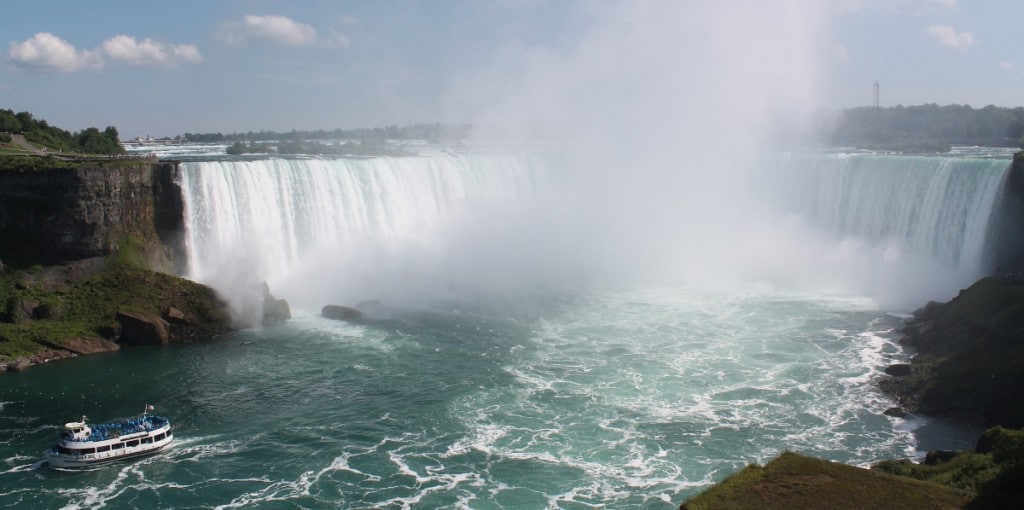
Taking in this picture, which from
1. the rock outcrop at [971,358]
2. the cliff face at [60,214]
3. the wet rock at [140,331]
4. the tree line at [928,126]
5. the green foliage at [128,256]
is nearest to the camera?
the rock outcrop at [971,358]

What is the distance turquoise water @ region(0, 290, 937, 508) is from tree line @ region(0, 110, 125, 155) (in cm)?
2676

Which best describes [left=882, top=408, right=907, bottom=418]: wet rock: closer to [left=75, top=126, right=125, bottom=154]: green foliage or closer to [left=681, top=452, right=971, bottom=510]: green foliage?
[left=681, top=452, right=971, bottom=510]: green foliage

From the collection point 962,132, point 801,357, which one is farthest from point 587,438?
point 962,132

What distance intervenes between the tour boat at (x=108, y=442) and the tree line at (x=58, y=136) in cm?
3088

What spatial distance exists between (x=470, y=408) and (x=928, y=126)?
7249 centimetres

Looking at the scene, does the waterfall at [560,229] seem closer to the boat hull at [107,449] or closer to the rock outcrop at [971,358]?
the rock outcrop at [971,358]

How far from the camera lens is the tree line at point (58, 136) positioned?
155ft

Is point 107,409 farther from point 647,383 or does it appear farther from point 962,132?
point 962,132

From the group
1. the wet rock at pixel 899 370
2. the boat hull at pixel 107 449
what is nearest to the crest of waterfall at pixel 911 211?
the wet rock at pixel 899 370

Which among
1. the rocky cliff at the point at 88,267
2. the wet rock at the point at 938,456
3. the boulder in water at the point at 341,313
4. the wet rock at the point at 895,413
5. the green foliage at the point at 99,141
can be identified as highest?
the green foliage at the point at 99,141

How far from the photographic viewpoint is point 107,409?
21.7 meters

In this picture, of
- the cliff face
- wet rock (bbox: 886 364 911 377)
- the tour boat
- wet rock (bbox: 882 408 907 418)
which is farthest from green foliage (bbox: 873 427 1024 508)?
the cliff face

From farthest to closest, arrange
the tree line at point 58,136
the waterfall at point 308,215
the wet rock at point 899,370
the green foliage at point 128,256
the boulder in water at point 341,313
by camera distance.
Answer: the tree line at point 58,136
the waterfall at point 308,215
the boulder in water at point 341,313
the green foliage at point 128,256
the wet rock at point 899,370

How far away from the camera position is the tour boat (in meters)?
18.4
